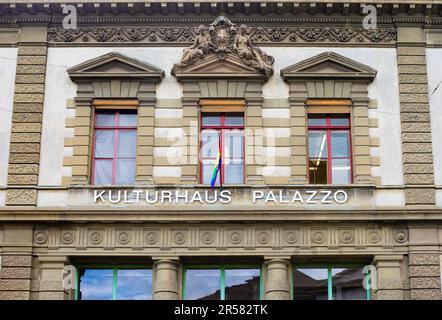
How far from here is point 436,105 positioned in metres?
22.6

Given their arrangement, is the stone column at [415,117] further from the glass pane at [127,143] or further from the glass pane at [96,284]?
the glass pane at [96,284]

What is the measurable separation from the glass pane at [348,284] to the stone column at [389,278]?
0.54 m

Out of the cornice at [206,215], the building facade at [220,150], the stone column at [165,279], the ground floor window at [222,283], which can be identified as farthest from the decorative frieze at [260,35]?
the ground floor window at [222,283]

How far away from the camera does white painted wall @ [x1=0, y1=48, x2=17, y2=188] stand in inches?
870

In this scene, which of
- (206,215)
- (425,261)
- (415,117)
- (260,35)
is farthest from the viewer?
(260,35)

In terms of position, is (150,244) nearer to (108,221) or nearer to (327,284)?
(108,221)

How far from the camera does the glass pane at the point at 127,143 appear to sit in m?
22.5

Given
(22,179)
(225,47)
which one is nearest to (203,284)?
(22,179)

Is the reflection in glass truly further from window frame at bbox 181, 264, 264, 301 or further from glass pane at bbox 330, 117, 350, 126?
window frame at bbox 181, 264, 264, 301

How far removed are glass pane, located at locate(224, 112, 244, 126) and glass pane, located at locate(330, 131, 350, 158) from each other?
104 inches

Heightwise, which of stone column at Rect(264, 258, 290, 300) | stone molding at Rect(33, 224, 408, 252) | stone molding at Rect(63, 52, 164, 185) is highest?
stone molding at Rect(63, 52, 164, 185)

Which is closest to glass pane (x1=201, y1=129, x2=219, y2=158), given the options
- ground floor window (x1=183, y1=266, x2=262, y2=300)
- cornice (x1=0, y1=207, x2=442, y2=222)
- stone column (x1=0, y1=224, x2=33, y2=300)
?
cornice (x1=0, y1=207, x2=442, y2=222)

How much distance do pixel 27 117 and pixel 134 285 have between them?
223 inches

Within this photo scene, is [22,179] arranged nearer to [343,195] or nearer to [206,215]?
[206,215]
